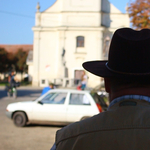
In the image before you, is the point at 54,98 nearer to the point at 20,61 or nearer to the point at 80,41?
the point at 80,41

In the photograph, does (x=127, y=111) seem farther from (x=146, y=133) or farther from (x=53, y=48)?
(x=53, y=48)

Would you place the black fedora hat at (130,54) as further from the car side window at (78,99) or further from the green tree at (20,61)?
the green tree at (20,61)

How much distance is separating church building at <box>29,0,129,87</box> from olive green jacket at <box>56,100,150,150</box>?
37.6m

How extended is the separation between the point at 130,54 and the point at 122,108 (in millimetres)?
330

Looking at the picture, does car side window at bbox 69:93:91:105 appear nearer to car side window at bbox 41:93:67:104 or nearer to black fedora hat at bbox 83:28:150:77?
car side window at bbox 41:93:67:104

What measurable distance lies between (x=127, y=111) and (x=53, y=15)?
1601 inches

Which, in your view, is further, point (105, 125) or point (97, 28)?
point (97, 28)

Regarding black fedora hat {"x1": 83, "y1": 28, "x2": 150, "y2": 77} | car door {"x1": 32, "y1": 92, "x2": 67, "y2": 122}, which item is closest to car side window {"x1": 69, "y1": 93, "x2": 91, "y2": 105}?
car door {"x1": 32, "y1": 92, "x2": 67, "y2": 122}

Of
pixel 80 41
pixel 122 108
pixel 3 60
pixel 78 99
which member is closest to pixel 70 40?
pixel 80 41

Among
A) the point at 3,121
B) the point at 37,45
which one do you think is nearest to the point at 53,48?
the point at 37,45

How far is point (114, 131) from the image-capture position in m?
1.52

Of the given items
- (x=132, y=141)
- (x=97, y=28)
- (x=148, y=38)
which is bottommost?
(x=132, y=141)

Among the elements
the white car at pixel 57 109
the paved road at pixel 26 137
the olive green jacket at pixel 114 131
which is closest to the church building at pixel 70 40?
the white car at pixel 57 109

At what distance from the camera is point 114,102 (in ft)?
5.69
